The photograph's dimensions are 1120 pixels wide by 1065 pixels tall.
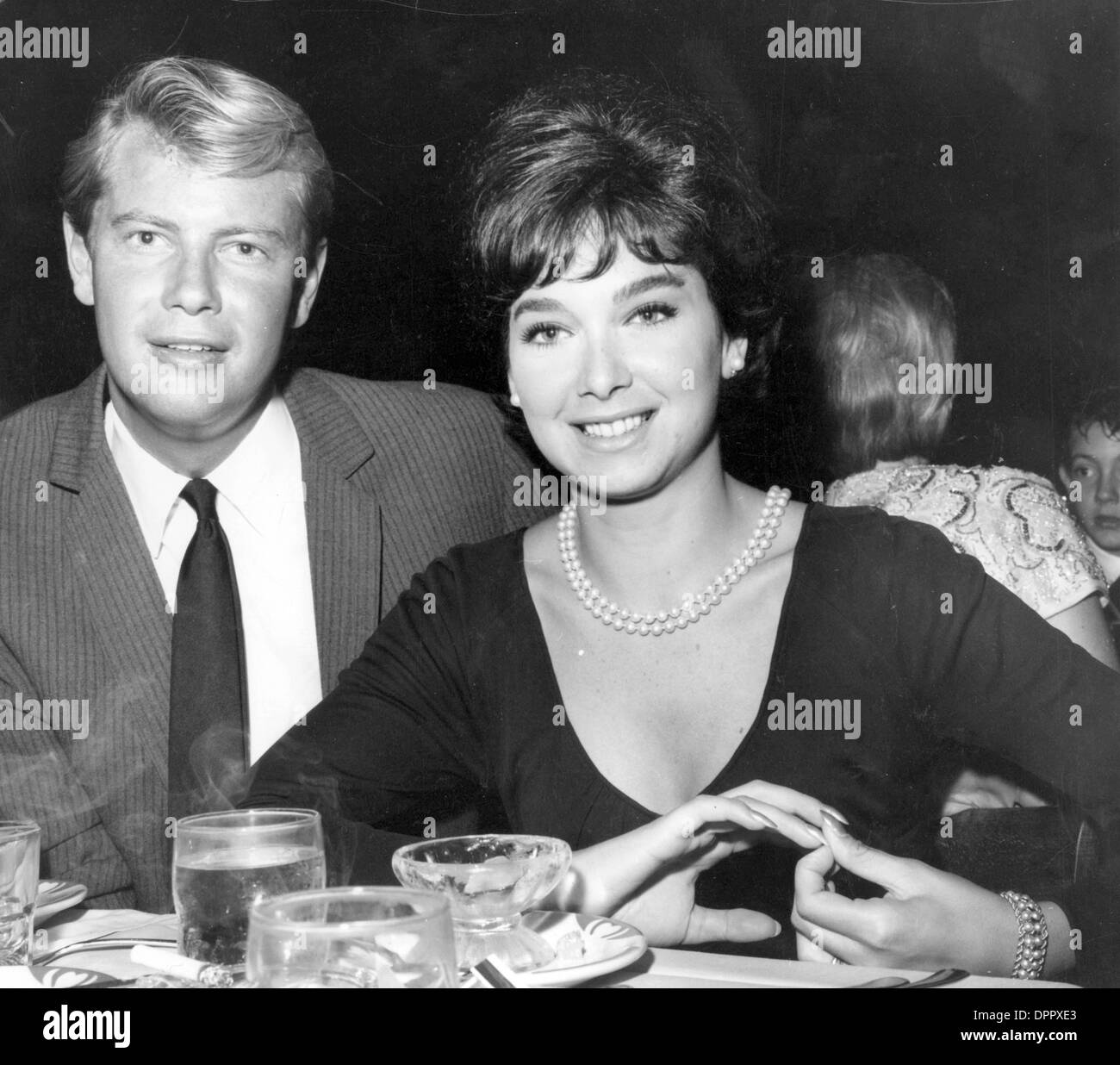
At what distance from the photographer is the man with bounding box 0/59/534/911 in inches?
57.3

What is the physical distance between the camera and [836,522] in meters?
1.44

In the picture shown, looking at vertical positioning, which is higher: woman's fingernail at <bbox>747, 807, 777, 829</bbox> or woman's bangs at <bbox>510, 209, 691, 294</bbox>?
woman's bangs at <bbox>510, 209, 691, 294</bbox>

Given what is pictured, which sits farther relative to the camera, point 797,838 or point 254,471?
point 254,471

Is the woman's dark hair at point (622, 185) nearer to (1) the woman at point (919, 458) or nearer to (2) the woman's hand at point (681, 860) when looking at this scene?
(1) the woman at point (919, 458)

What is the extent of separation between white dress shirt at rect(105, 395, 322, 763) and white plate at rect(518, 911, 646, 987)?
0.51m

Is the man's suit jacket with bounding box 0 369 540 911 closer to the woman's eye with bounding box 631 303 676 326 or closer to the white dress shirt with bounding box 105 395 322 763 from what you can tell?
the white dress shirt with bounding box 105 395 322 763

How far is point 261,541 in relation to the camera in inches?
59.7

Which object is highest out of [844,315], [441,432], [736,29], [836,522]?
[736,29]

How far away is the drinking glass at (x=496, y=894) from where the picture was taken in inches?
38.4

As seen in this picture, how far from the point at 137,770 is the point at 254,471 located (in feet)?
1.30

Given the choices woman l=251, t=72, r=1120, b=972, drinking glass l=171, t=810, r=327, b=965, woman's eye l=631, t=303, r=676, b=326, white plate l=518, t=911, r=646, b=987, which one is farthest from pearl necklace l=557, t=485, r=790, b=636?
drinking glass l=171, t=810, r=327, b=965

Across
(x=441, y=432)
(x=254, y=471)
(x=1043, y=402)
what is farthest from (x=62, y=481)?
(x=1043, y=402)

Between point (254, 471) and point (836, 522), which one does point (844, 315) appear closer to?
point (836, 522)
